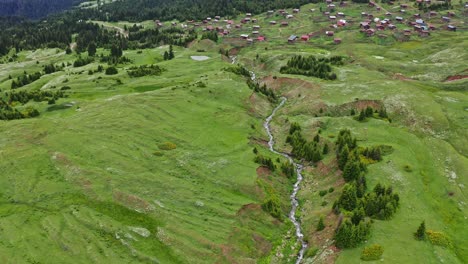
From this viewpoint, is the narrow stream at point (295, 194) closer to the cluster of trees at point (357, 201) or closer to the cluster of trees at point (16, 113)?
the cluster of trees at point (357, 201)

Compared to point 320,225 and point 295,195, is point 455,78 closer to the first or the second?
point 295,195

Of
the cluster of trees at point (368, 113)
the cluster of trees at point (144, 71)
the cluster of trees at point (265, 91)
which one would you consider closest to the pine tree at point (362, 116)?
the cluster of trees at point (368, 113)

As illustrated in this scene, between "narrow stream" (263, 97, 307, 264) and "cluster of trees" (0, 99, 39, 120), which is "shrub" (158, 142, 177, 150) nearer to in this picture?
"narrow stream" (263, 97, 307, 264)

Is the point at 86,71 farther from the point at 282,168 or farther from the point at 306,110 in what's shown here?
the point at 282,168

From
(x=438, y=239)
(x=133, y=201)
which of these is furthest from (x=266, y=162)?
(x=438, y=239)

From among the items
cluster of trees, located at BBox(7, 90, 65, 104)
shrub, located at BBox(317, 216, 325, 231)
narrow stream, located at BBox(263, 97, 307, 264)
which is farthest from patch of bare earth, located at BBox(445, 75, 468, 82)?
cluster of trees, located at BBox(7, 90, 65, 104)

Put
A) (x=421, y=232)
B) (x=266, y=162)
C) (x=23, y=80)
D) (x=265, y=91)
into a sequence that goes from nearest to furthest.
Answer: (x=421, y=232), (x=266, y=162), (x=265, y=91), (x=23, y=80)
